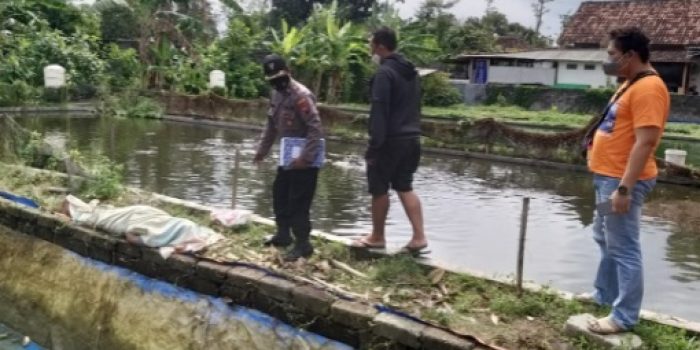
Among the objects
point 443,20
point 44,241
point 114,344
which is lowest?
point 114,344

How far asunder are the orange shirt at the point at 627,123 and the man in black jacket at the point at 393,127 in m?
1.50

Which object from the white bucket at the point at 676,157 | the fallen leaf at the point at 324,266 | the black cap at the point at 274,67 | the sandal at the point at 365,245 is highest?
the black cap at the point at 274,67

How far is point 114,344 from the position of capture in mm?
6000

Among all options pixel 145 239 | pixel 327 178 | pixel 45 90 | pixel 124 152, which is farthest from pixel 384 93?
pixel 45 90

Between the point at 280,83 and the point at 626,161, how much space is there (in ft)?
8.80

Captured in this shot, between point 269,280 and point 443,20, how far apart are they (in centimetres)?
3845

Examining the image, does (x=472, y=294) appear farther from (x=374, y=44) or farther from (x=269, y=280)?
(x=374, y=44)

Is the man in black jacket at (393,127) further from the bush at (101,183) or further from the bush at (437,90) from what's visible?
the bush at (437,90)

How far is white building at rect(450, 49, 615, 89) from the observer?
34625mm

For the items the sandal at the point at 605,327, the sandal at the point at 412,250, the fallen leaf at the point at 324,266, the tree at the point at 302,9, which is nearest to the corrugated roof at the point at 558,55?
the tree at the point at 302,9

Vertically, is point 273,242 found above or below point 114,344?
above

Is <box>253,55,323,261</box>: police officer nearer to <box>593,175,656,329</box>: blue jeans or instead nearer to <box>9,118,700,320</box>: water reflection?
<box>9,118,700,320</box>: water reflection

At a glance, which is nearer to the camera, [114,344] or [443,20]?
[114,344]

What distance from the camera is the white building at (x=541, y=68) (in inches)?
1363
